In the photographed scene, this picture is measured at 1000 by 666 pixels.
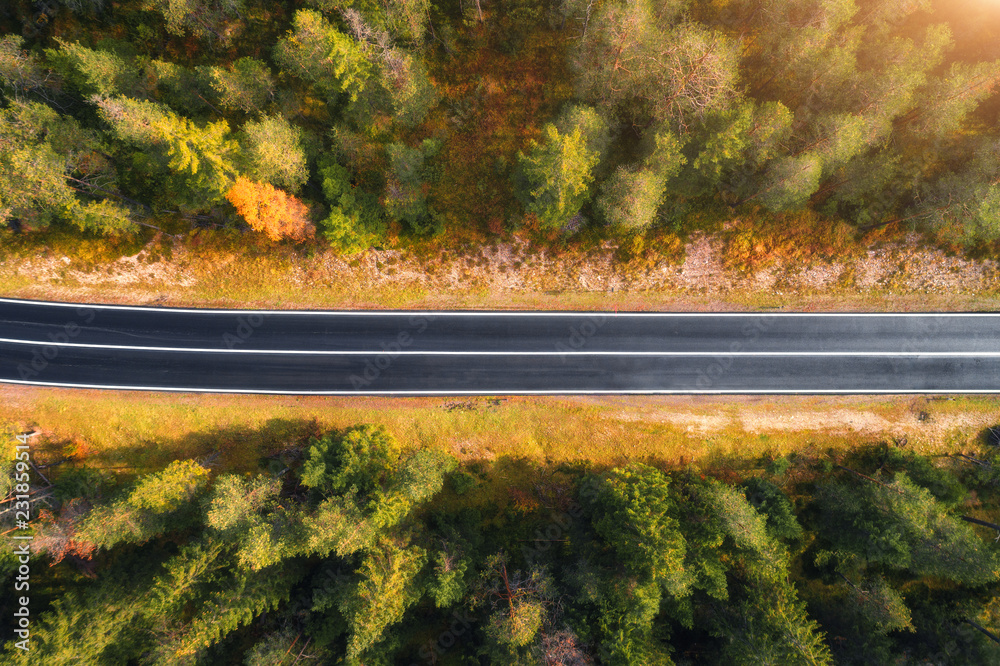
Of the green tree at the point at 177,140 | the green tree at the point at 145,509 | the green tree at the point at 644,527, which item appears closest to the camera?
the green tree at the point at 177,140

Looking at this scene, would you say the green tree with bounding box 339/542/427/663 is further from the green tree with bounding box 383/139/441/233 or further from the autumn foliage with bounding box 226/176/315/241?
the green tree with bounding box 383/139/441/233

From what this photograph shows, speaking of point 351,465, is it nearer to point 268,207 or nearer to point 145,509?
point 145,509

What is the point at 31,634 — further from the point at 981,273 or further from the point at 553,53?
the point at 981,273

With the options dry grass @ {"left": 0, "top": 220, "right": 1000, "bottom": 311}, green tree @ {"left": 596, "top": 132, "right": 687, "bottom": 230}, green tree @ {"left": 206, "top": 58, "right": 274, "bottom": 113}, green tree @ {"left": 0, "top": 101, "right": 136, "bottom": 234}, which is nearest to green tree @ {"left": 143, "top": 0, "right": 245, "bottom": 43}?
green tree @ {"left": 206, "top": 58, "right": 274, "bottom": 113}

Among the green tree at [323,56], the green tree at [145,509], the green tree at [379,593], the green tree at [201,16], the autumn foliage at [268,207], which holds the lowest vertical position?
the green tree at [379,593]

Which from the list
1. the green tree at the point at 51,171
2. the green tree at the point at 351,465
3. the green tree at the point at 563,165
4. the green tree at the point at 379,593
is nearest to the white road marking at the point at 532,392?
the green tree at the point at 351,465

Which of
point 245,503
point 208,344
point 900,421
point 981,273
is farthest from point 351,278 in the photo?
point 981,273

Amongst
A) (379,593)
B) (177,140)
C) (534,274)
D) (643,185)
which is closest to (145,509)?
(379,593)

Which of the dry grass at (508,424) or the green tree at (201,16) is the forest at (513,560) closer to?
the dry grass at (508,424)
